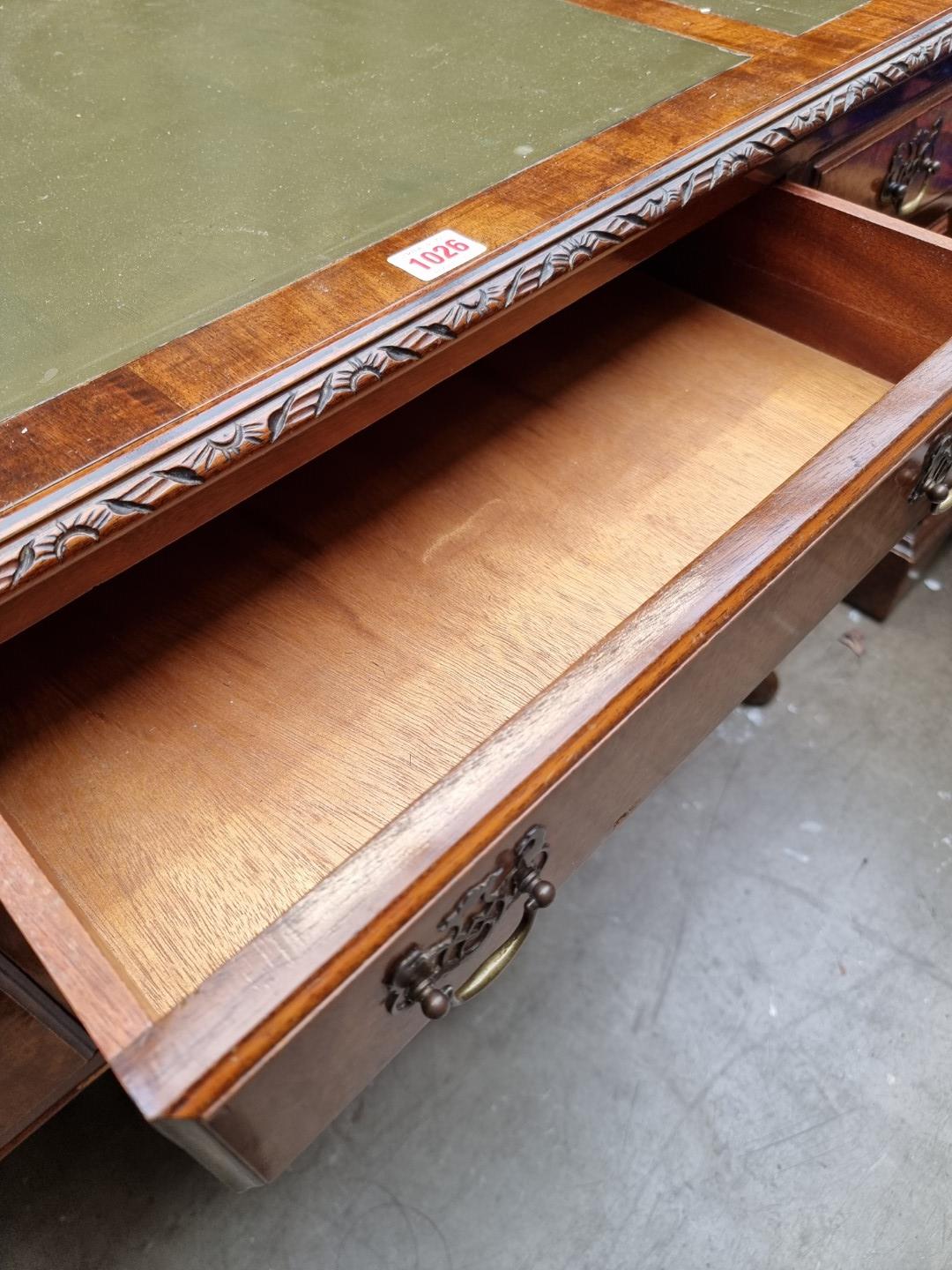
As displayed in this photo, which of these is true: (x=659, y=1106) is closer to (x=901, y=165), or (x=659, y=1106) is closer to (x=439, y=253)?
(x=439, y=253)

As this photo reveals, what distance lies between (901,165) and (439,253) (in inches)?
20.5

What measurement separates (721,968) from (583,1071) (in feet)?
0.49

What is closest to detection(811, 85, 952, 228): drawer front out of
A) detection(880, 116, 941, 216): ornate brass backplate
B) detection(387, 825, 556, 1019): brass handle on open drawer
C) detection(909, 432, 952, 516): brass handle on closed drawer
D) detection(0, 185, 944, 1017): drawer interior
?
detection(880, 116, 941, 216): ornate brass backplate

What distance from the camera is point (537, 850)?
43 cm

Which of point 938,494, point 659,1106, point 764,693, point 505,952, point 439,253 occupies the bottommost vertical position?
point 659,1106

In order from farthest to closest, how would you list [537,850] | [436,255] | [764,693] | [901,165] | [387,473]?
1. [764,693]
2. [901,165]
3. [387,473]
4. [436,255]
5. [537,850]

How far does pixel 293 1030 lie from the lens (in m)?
0.33

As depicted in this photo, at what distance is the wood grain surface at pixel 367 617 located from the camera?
19.1 inches

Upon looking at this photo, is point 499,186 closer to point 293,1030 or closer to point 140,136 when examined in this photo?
point 140,136

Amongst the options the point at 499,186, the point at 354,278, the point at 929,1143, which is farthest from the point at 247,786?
the point at 929,1143

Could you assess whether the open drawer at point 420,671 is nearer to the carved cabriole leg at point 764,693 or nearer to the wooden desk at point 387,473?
the wooden desk at point 387,473

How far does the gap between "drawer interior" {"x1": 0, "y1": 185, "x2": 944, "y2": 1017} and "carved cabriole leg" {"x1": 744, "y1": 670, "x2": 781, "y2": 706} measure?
34 centimetres

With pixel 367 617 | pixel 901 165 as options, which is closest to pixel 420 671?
pixel 367 617

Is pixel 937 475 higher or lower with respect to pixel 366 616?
higher
